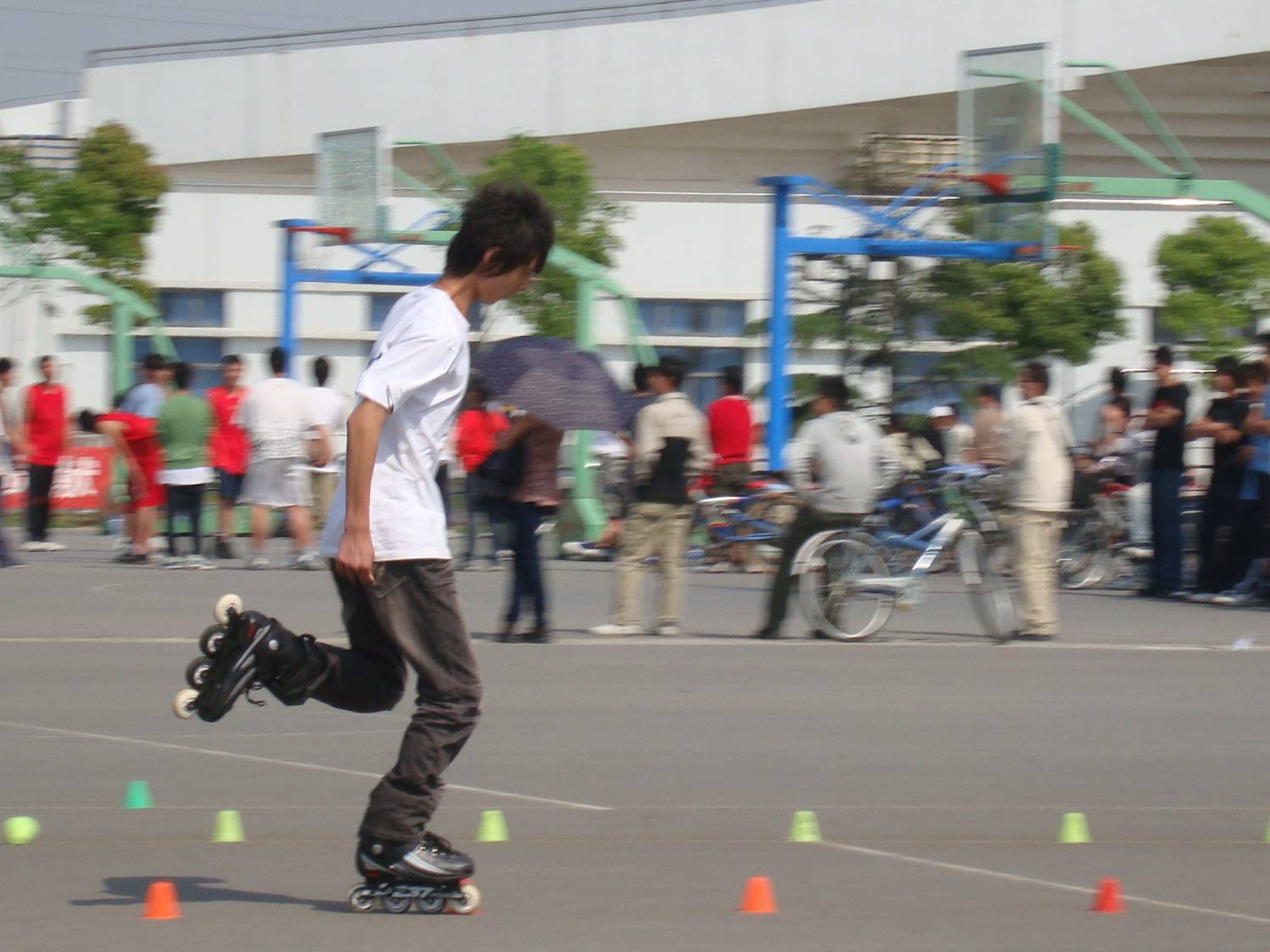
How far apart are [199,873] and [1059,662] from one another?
21.2 feet

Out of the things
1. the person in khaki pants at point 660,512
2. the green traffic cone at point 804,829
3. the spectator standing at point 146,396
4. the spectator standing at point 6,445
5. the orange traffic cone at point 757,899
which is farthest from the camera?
the spectator standing at point 146,396

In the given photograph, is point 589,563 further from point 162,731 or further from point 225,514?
point 162,731

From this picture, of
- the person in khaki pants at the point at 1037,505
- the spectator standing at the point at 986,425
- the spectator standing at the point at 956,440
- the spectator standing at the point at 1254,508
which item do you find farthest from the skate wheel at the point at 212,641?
the spectator standing at the point at 956,440

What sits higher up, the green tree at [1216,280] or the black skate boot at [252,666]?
the green tree at [1216,280]

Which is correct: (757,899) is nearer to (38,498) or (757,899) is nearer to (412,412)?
(412,412)

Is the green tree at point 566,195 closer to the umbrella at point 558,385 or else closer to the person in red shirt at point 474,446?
the person in red shirt at point 474,446

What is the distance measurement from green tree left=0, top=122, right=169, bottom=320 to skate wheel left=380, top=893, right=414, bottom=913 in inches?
978

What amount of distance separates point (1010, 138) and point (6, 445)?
1033 cm

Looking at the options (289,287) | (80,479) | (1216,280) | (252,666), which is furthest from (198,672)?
(1216,280)

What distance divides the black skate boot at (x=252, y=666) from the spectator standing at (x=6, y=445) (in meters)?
11.3

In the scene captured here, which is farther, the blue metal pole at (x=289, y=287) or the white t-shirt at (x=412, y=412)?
the blue metal pole at (x=289, y=287)

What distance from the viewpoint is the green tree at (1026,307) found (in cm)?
2153

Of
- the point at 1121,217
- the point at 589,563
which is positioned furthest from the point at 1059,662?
the point at 1121,217

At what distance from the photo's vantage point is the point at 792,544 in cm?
1148
